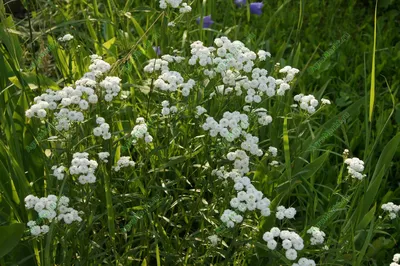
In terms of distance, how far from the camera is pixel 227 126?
172 centimetres

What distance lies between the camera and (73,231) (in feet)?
5.68

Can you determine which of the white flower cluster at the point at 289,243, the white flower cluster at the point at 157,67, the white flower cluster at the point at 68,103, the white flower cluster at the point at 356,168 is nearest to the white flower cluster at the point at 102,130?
the white flower cluster at the point at 68,103

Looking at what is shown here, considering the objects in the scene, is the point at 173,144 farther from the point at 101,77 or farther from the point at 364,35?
the point at 364,35

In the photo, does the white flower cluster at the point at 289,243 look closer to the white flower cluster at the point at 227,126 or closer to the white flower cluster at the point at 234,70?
the white flower cluster at the point at 227,126

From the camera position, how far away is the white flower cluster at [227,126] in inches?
65.7

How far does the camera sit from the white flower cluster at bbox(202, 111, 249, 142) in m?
1.67

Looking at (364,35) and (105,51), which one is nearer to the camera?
(105,51)

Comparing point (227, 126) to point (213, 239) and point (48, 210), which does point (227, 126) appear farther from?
point (48, 210)

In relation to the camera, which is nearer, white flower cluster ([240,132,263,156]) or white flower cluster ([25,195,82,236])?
white flower cluster ([25,195,82,236])

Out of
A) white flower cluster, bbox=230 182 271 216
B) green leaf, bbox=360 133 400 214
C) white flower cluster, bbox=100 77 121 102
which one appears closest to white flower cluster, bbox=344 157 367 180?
green leaf, bbox=360 133 400 214

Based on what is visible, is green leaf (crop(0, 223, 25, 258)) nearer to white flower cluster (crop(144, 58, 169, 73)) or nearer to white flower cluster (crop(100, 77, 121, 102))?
white flower cluster (crop(100, 77, 121, 102))

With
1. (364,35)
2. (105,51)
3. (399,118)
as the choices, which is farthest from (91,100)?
(364,35)

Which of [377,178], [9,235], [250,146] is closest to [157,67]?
[250,146]

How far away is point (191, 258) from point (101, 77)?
57cm
